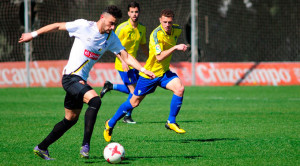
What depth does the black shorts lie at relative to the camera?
6277 millimetres

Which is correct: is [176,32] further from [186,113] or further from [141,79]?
[186,113]

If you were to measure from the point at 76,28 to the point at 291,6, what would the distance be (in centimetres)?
2511

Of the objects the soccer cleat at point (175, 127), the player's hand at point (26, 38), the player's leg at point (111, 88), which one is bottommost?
the player's leg at point (111, 88)

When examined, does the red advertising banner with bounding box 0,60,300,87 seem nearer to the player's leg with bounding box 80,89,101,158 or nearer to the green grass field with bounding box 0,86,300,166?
the green grass field with bounding box 0,86,300,166

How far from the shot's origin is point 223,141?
781 centimetres

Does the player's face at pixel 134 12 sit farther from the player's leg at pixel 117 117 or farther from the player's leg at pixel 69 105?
the player's leg at pixel 69 105

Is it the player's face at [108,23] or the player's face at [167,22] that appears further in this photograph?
the player's face at [167,22]

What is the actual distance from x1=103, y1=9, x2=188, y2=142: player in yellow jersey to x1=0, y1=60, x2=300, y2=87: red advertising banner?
13.1 m

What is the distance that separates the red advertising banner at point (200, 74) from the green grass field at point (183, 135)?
574 cm

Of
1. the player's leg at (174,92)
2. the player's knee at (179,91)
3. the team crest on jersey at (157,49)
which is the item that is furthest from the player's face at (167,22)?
the player's knee at (179,91)

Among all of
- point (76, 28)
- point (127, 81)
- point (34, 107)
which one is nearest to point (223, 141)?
point (76, 28)

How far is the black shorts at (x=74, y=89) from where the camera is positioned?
20.6 feet

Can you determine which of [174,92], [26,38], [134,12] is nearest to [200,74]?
[134,12]

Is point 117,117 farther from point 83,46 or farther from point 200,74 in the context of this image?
point 200,74
